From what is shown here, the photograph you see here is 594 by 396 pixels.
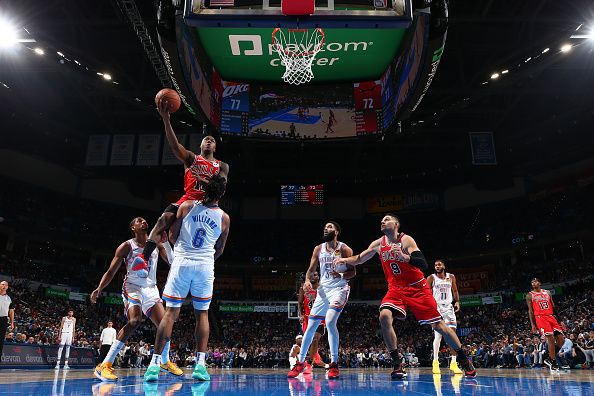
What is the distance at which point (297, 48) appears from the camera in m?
12.1

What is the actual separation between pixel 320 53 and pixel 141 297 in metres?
10.9

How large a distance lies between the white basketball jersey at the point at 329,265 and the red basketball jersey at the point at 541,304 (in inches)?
Result: 214

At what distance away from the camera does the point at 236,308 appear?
35031 mm

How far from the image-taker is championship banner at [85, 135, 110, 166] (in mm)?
23875

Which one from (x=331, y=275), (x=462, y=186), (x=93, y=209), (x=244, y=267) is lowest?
(x=331, y=275)

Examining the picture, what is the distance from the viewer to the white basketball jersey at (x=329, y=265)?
726 cm

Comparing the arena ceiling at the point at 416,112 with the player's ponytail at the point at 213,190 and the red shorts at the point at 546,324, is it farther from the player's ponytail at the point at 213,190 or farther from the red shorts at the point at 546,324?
the player's ponytail at the point at 213,190

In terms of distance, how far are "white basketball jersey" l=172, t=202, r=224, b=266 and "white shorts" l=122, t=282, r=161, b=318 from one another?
1.79 meters

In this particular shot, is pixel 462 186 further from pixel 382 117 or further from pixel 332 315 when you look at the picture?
pixel 332 315

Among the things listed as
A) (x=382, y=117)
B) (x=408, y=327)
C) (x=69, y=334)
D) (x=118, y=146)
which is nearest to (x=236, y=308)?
(x=408, y=327)

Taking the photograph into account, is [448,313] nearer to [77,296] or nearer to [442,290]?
[442,290]

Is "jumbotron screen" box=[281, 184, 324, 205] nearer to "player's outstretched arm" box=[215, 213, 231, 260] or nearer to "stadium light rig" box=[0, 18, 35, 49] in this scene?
"stadium light rig" box=[0, 18, 35, 49]

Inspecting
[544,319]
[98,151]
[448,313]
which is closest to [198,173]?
[448,313]

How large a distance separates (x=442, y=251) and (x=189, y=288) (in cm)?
3326
